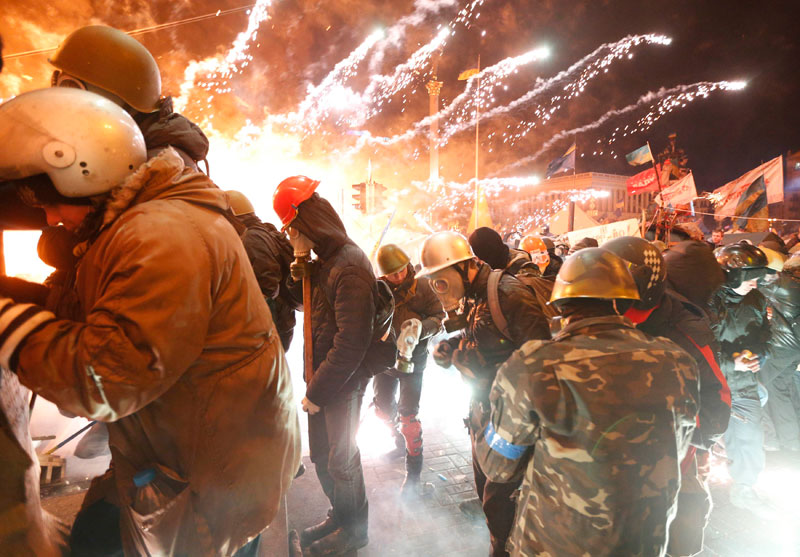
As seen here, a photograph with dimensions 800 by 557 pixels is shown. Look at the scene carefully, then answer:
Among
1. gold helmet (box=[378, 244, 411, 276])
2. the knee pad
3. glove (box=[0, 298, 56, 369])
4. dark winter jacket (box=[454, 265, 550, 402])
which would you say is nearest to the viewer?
glove (box=[0, 298, 56, 369])

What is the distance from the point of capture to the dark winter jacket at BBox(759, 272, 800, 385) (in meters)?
4.64

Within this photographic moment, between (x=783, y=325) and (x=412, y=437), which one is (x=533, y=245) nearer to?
(x=783, y=325)

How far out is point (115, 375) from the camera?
1.15 m

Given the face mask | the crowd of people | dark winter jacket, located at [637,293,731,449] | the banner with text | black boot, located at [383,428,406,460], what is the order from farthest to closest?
the banner with text, black boot, located at [383,428,406,460], the face mask, dark winter jacket, located at [637,293,731,449], the crowd of people

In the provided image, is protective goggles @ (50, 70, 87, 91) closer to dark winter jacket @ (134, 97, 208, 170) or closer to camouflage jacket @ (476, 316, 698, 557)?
dark winter jacket @ (134, 97, 208, 170)

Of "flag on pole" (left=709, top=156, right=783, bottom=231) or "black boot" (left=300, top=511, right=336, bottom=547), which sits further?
"flag on pole" (left=709, top=156, right=783, bottom=231)

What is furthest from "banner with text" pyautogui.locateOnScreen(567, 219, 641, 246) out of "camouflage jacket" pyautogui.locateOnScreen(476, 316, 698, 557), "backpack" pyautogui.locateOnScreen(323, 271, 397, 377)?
"camouflage jacket" pyautogui.locateOnScreen(476, 316, 698, 557)

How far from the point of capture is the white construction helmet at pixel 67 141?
4.09ft

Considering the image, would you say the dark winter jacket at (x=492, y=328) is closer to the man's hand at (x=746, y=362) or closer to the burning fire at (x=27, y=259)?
the man's hand at (x=746, y=362)

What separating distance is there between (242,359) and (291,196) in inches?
70.5

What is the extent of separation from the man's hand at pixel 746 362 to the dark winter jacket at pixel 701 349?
163 cm

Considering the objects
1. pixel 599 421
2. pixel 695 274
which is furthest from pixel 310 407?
pixel 695 274

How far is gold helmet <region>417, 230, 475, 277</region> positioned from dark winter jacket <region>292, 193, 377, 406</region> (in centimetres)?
57

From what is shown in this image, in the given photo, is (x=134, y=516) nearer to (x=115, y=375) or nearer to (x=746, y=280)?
(x=115, y=375)
